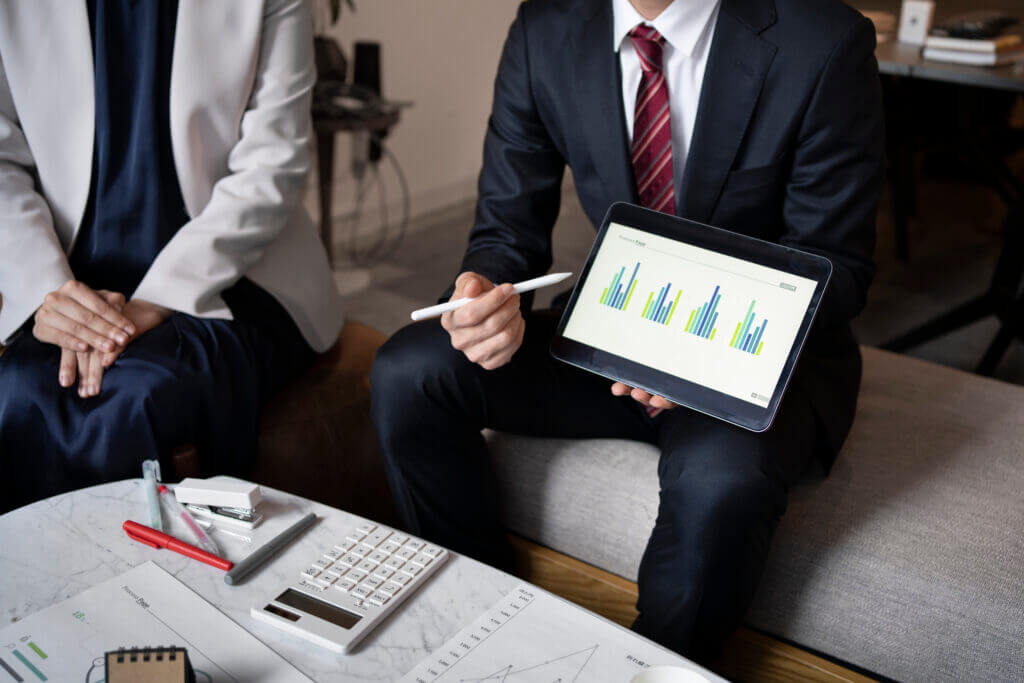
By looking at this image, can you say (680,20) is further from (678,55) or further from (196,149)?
(196,149)

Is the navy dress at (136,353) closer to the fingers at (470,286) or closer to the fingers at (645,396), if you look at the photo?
the fingers at (470,286)

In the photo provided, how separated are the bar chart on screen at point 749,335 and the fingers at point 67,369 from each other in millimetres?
918

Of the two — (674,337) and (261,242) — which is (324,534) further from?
(261,242)

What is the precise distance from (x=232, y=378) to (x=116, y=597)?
1.82ft

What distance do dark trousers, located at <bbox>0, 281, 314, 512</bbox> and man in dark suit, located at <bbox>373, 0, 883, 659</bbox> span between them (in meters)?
0.29

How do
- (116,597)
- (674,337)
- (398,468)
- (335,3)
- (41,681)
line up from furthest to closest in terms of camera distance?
(335,3), (398,468), (674,337), (116,597), (41,681)

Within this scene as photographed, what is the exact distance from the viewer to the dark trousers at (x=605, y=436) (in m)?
1.04

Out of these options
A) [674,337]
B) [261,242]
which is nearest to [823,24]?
[674,337]

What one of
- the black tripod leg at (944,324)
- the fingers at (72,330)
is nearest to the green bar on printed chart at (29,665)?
the fingers at (72,330)

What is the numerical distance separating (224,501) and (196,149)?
69 centimetres

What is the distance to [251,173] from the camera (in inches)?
57.4

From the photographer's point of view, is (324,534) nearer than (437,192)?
Yes

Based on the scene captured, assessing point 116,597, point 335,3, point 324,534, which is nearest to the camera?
point 116,597

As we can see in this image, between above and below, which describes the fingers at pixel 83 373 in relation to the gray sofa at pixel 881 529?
above
